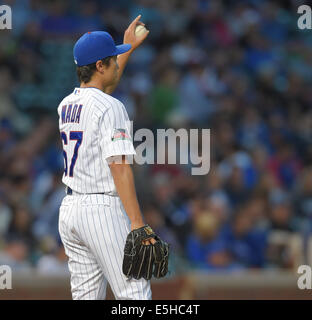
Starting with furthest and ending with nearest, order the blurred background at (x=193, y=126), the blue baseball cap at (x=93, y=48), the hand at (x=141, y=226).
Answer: the blurred background at (x=193, y=126) → the blue baseball cap at (x=93, y=48) → the hand at (x=141, y=226)

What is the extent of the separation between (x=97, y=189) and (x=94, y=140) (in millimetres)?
245

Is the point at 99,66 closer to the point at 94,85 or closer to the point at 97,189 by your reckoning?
the point at 94,85

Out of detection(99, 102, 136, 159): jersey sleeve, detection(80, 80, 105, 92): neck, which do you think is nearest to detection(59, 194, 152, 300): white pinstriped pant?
detection(99, 102, 136, 159): jersey sleeve

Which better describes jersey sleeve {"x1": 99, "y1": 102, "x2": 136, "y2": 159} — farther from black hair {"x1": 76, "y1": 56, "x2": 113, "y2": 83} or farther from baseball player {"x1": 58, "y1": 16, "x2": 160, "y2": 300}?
black hair {"x1": 76, "y1": 56, "x2": 113, "y2": 83}

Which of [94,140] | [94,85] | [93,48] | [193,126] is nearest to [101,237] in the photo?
[94,140]

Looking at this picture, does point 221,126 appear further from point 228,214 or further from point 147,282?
point 147,282

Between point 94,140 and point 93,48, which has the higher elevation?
point 93,48

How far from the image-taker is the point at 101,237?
3670 millimetres

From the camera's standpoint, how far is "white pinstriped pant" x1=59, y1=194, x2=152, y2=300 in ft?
12.0

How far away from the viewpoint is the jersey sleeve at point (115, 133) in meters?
3.61

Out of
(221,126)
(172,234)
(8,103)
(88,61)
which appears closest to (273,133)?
(221,126)

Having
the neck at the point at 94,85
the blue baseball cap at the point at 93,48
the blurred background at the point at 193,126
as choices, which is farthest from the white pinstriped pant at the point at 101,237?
the blurred background at the point at 193,126

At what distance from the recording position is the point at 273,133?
9.49 m

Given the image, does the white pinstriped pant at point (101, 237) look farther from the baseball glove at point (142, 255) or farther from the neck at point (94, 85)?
the neck at point (94, 85)
